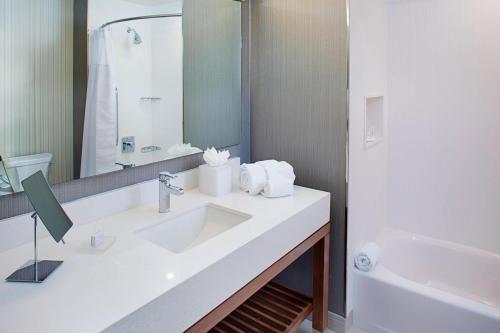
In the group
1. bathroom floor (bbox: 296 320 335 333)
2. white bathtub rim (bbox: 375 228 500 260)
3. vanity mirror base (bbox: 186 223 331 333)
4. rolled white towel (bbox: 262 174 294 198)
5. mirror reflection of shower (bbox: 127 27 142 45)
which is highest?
mirror reflection of shower (bbox: 127 27 142 45)

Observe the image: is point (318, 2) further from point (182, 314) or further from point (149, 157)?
point (182, 314)

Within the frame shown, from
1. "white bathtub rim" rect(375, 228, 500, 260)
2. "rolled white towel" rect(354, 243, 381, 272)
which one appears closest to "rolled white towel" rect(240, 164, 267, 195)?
"rolled white towel" rect(354, 243, 381, 272)

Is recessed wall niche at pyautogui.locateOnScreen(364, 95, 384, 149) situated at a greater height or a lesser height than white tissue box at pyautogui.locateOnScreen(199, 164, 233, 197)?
greater

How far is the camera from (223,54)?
2117 millimetres

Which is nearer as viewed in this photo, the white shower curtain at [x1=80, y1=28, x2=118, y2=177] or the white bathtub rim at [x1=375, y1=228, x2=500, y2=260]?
the white shower curtain at [x1=80, y1=28, x2=118, y2=177]

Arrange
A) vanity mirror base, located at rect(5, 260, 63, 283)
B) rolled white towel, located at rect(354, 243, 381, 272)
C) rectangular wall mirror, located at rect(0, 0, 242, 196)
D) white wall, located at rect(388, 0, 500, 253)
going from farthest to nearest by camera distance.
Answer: white wall, located at rect(388, 0, 500, 253) < rolled white towel, located at rect(354, 243, 381, 272) < rectangular wall mirror, located at rect(0, 0, 242, 196) < vanity mirror base, located at rect(5, 260, 63, 283)

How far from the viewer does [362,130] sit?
6.97 ft

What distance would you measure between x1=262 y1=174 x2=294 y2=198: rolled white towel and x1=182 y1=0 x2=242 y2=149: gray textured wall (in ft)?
1.47

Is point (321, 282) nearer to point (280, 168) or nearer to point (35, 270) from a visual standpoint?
point (280, 168)

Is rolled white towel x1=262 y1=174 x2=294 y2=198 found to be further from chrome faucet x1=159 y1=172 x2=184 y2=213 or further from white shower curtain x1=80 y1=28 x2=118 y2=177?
white shower curtain x1=80 y1=28 x2=118 y2=177

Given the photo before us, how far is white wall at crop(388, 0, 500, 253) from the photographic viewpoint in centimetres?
227

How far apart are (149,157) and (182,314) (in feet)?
2.81

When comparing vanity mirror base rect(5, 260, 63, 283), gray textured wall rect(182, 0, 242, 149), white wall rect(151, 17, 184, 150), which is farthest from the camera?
gray textured wall rect(182, 0, 242, 149)

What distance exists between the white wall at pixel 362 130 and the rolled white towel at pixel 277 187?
370 millimetres
